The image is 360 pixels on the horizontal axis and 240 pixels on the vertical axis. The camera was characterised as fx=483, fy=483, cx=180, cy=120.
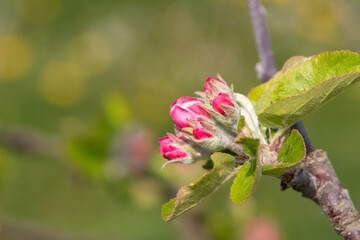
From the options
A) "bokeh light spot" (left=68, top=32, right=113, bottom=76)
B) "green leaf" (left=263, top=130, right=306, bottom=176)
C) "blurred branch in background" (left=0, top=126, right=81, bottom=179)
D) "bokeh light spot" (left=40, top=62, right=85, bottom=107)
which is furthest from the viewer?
"bokeh light spot" (left=68, top=32, right=113, bottom=76)

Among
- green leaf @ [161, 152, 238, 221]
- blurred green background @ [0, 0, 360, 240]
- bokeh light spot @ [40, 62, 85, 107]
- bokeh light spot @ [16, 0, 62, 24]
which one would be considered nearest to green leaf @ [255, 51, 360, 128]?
green leaf @ [161, 152, 238, 221]

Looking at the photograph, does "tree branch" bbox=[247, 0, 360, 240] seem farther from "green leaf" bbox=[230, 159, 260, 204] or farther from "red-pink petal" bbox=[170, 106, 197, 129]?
"red-pink petal" bbox=[170, 106, 197, 129]

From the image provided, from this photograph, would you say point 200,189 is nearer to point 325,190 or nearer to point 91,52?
point 325,190

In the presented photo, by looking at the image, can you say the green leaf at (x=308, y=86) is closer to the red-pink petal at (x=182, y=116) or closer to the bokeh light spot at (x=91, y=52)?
the red-pink petal at (x=182, y=116)

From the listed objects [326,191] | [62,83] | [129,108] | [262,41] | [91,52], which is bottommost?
[326,191]

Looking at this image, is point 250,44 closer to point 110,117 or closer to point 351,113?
point 351,113

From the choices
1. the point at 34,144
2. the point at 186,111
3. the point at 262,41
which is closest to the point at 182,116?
the point at 186,111

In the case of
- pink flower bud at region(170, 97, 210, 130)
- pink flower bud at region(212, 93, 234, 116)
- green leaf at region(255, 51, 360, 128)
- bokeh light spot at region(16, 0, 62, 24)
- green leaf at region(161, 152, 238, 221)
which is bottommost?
green leaf at region(161, 152, 238, 221)
